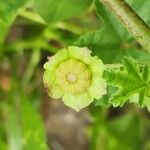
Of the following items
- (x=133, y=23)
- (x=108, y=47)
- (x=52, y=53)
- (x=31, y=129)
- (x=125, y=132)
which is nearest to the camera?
(x=133, y=23)

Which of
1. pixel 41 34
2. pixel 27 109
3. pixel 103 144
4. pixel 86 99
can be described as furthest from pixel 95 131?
pixel 86 99

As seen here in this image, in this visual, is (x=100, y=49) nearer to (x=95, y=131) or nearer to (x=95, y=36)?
(x=95, y=36)

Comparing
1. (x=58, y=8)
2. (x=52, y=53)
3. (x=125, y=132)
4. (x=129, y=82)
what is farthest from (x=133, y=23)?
(x=125, y=132)

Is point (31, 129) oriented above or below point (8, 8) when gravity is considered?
below

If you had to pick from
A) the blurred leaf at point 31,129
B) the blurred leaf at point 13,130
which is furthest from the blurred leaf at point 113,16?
the blurred leaf at point 13,130

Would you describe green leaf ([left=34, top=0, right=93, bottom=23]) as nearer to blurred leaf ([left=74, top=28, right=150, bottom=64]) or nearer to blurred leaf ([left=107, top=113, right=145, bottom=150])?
blurred leaf ([left=74, top=28, right=150, bottom=64])

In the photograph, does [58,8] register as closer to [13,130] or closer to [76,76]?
[76,76]

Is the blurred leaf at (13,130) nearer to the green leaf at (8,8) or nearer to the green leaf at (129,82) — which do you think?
the green leaf at (8,8)
